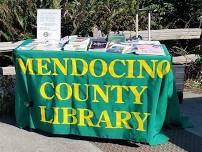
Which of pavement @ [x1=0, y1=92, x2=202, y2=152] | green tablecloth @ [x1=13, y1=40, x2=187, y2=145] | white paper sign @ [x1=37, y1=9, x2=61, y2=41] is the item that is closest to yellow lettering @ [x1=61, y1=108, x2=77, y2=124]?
green tablecloth @ [x1=13, y1=40, x2=187, y2=145]

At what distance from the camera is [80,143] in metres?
5.27

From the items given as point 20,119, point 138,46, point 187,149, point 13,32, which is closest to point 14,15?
point 13,32

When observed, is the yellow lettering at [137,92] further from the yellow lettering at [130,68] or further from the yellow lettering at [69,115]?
the yellow lettering at [69,115]

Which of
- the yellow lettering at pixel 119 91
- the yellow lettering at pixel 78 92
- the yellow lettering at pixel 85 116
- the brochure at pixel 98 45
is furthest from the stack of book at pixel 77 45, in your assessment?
the yellow lettering at pixel 85 116

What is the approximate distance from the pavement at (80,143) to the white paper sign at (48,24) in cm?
112

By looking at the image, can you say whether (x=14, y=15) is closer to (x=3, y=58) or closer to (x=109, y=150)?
(x=3, y=58)

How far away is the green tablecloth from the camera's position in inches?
197

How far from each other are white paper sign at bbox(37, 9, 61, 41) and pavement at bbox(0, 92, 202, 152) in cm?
112

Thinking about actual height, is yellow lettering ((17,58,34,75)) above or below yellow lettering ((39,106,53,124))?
above

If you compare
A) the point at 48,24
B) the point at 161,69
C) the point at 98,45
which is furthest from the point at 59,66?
the point at 161,69

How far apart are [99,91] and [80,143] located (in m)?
0.61

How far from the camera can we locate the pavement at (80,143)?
5.10m

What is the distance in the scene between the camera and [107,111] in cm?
516

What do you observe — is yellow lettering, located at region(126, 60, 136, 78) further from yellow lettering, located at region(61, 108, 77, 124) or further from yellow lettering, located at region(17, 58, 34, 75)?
yellow lettering, located at region(17, 58, 34, 75)
